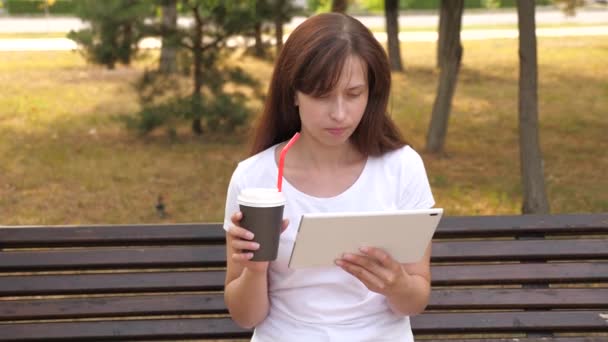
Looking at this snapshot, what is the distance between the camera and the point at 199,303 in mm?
3424

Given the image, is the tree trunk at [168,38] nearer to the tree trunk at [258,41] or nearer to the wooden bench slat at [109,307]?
the tree trunk at [258,41]

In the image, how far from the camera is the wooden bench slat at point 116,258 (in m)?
3.45

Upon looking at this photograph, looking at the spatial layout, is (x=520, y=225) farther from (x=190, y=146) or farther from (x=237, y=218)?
(x=190, y=146)

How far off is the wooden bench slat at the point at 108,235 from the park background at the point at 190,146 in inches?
115

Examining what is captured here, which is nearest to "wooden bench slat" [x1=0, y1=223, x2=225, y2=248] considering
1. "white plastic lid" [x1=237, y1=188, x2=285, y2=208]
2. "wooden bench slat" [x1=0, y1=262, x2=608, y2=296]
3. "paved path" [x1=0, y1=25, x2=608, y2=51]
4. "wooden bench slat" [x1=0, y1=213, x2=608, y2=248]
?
"wooden bench slat" [x1=0, y1=213, x2=608, y2=248]

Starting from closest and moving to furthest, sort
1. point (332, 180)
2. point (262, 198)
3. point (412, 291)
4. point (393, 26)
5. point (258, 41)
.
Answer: point (262, 198), point (412, 291), point (332, 180), point (258, 41), point (393, 26)

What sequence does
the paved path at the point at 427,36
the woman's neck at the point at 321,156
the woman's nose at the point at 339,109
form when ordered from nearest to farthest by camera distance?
the woman's nose at the point at 339,109, the woman's neck at the point at 321,156, the paved path at the point at 427,36

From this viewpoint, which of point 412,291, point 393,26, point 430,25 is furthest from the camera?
point 430,25

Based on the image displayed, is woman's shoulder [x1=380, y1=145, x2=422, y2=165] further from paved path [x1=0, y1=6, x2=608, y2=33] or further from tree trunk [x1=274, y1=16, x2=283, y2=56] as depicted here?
paved path [x1=0, y1=6, x2=608, y2=33]

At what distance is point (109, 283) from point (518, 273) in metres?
1.52

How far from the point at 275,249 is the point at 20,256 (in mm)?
1799

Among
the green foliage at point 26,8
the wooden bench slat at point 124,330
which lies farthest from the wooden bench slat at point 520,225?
the green foliage at point 26,8

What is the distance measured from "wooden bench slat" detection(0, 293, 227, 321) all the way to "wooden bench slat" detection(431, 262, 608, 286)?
84 centimetres

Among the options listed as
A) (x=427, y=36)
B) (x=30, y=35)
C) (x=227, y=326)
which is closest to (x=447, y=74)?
(x=227, y=326)
